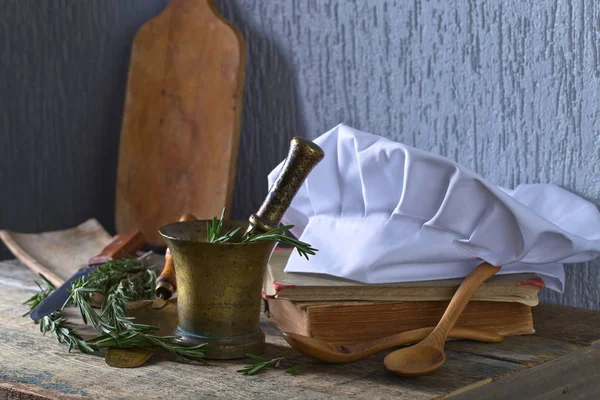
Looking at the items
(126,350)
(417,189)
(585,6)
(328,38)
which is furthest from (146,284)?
(585,6)

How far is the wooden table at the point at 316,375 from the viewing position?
0.58 meters

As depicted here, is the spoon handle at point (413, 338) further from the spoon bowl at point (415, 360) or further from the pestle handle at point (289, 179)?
the pestle handle at point (289, 179)

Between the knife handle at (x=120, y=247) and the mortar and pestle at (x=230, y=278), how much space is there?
339 millimetres

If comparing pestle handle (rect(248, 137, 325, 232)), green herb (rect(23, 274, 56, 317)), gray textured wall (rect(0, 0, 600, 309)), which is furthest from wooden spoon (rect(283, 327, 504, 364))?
green herb (rect(23, 274, 56, 317))

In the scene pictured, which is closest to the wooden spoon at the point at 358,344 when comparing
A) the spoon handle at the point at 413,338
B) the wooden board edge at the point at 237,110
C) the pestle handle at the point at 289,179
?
the spoon handle at the point at 413,338

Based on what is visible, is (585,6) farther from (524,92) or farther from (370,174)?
(370,174)

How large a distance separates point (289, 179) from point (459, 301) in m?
0.20

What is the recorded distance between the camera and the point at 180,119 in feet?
3.93

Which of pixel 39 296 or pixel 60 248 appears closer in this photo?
pixel 39 296

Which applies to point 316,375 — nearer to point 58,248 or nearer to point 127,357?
point 127,357

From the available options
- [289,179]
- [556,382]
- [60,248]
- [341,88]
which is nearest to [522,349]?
[556,382]

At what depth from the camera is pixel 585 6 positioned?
0.83 meters

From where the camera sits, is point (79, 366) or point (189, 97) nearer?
point (79, 366)

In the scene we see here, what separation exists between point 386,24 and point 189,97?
342mm
